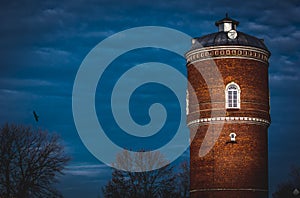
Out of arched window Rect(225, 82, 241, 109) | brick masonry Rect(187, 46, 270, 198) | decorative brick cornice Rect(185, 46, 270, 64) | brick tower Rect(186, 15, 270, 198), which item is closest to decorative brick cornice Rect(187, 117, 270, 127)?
brick tower Rect(186, 15, 270, 198)

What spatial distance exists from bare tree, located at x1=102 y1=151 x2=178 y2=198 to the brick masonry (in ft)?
52.2

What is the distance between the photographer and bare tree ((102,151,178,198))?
6894 cm

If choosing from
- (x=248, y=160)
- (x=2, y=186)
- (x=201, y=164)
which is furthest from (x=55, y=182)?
(x=248, y=160)

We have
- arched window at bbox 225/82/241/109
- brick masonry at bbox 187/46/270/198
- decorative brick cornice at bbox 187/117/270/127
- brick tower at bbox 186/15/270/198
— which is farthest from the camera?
arched window at bbox 225/82/241/109

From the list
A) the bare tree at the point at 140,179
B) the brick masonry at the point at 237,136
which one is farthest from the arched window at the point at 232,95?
the bare tree at the point at 140,179

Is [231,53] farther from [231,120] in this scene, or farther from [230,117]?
[231,120]

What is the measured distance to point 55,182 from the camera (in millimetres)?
54656

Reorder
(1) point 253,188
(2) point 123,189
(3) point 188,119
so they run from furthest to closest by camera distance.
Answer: (2) point 123,189
(3) point 188,119
(1) point 253,188

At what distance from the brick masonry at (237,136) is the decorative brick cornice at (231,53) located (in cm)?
19

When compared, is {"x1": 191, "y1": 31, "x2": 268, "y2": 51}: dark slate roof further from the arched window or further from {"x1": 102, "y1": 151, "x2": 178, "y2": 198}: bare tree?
{"x1": 102, "y1": 151, "x2": 178, "y2": 198}: bare tree

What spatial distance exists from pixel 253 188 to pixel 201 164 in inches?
186

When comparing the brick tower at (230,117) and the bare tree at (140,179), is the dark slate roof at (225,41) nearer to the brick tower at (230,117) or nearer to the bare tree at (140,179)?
the brick tower at (230,117)

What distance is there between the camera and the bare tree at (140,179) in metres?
68.9

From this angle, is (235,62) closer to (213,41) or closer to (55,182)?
(213,41)
